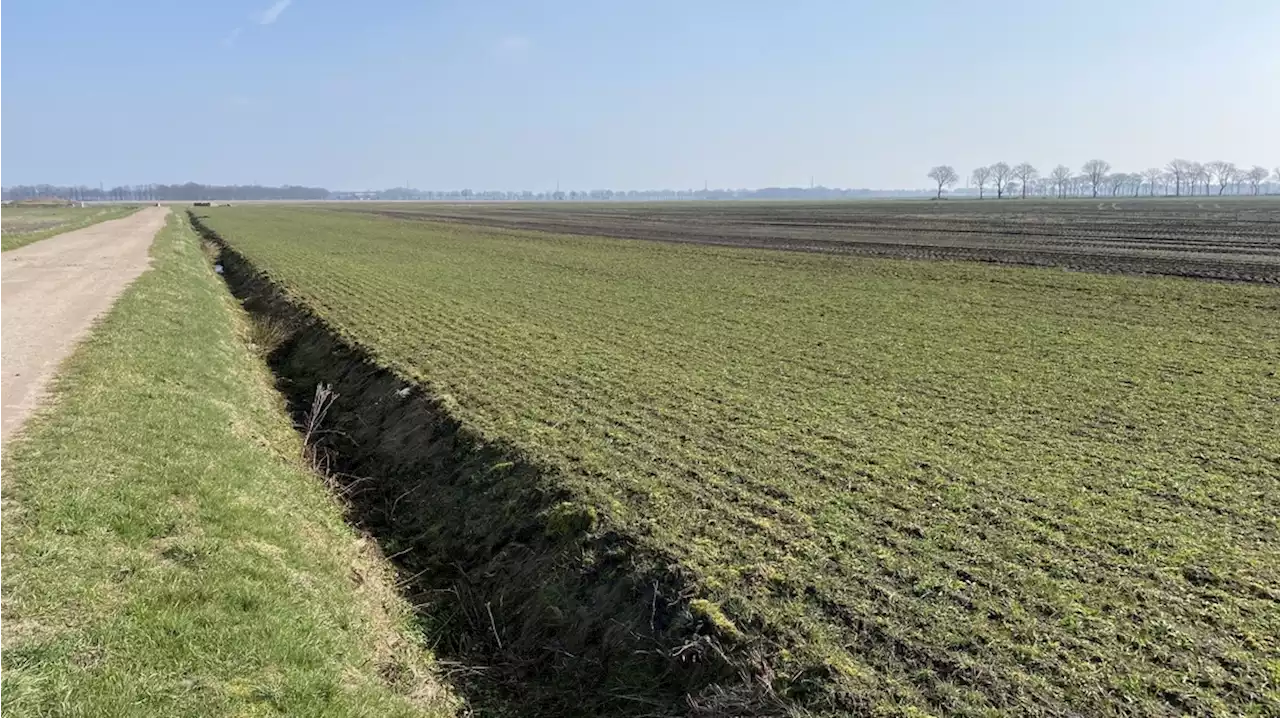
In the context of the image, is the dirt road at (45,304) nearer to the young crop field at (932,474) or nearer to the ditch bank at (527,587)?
the ditch bank at (527,587)

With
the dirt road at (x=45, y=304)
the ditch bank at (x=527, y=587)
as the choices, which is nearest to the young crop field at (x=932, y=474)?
the ditch bank at (x=527, y=587)

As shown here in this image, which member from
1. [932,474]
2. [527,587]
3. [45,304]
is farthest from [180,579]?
[45,304]

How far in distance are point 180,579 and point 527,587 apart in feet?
9.34

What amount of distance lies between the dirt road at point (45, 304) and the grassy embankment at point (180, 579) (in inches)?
33.9

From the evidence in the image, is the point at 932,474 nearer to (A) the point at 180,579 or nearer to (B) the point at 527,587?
(B) the point at 527,587

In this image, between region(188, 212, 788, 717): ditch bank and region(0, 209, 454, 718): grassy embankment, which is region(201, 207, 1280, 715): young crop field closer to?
region(188, 212, 788, 717): ditch bank

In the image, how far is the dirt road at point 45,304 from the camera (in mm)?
11219

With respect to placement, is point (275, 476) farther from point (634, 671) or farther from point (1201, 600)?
point (1201, 600)

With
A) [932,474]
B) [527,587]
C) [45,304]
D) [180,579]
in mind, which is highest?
[45,304]

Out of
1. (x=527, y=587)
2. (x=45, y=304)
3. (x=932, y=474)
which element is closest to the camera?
(x=527, y=587)

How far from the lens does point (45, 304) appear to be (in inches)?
772

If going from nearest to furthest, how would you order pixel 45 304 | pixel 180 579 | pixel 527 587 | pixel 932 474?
1. pixel 180 579
2. pixel 527 587
3. pixel 932 474
4. pixel 45 304

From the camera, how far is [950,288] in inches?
934

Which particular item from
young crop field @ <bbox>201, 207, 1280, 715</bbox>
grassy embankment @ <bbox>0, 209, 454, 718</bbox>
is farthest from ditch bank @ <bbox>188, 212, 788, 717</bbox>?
grassy embankment @ <bbox>0, 209, 454, 718</bbox>
